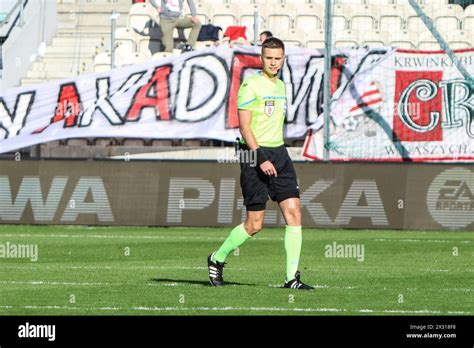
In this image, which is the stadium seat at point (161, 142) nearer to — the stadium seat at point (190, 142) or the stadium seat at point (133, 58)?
the stadium seat at point (190, 142)

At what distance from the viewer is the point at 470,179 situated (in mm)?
22641

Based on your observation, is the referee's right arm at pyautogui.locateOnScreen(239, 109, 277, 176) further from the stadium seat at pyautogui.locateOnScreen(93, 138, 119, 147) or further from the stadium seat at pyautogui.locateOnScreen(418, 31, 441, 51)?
the stadium seat at pyautogui.locateOnScreen(93, 138, 119, 147)

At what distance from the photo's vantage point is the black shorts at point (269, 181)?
13539 mm

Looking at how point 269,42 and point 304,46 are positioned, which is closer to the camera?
point 269,42

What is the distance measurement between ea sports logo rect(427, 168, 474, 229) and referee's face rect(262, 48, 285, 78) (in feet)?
32.2

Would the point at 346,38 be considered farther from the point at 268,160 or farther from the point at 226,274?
the point at 268,160

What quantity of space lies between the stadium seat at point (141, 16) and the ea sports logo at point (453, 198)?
10101 mm

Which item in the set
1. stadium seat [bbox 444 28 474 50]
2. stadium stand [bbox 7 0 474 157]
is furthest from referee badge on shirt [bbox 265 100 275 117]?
stadium seat [bbox 444 28 474 50]

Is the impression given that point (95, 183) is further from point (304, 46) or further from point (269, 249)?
point (304, 46)

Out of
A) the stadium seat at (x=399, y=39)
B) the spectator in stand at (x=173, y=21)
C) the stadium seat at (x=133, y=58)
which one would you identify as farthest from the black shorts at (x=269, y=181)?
the stadium seat at (x=133, y=58)

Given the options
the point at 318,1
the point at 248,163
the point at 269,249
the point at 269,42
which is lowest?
the point at 269,249

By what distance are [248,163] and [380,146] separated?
40.2 ft

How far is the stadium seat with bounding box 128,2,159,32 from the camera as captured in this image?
3083cm
